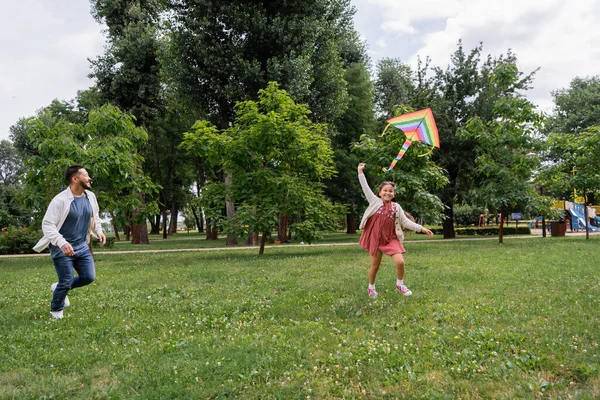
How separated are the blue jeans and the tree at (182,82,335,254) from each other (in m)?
8.20

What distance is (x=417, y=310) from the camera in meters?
6.16

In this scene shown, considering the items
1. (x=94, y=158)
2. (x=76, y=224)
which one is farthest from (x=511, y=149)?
(x=76, y=224)

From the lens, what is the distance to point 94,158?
45.3 feet

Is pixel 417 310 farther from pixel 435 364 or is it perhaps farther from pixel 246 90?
pixel 246 90

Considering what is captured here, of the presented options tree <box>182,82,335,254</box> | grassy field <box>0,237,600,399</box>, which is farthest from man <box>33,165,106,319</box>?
tree <box>182,82,335,254</box>

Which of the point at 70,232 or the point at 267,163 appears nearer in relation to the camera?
the point at 70,232

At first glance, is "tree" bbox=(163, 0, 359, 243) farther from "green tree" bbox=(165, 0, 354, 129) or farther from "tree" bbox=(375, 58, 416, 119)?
"tree" bbox=(375, 58, 416, 119)

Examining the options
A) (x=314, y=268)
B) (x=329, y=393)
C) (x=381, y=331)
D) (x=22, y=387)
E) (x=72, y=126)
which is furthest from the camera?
(x=72, y=126)

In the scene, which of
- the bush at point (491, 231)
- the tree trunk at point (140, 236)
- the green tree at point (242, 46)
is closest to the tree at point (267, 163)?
the green tree at point (242, 46)

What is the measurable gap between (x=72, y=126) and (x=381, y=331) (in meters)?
14.3

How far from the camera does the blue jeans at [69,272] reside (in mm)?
6270

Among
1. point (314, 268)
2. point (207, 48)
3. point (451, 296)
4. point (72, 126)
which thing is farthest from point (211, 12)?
point (451, 296)

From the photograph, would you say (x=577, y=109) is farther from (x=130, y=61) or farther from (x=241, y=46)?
(x=130, y=61)

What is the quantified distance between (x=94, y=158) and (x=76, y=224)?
27.1 feet
